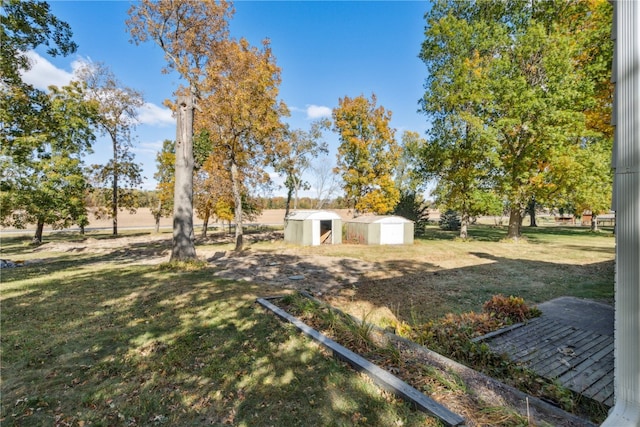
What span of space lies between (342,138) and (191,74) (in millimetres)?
16031

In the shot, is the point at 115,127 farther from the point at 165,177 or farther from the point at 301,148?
the point at 301,148

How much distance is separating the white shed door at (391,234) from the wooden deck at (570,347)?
547 inches

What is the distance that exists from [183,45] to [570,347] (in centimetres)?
1656

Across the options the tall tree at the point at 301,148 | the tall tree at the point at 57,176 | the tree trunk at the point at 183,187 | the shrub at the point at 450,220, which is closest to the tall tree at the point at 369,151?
the tall tree at the point at 301,148

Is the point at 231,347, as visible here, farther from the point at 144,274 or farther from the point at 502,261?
the point at 502,261

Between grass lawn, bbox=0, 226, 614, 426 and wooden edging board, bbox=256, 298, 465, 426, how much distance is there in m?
0.10

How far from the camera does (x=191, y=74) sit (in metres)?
13.0

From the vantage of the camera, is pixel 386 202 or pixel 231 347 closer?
pixel 231 347

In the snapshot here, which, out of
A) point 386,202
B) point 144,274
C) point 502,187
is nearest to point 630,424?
point 144,274

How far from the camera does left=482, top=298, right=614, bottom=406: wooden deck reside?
3.56 m

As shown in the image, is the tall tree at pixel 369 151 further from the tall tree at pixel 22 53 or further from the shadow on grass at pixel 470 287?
the tall tree at pixel 22 53

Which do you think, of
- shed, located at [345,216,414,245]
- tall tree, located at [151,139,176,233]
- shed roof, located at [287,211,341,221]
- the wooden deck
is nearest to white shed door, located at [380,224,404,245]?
shed, located at [345,216,414,245]

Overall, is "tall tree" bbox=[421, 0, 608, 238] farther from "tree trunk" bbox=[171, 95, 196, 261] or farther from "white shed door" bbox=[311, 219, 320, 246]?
"tree trunk" bbox=[171, 95, 196, 261]

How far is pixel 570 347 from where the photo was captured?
4477 mm
